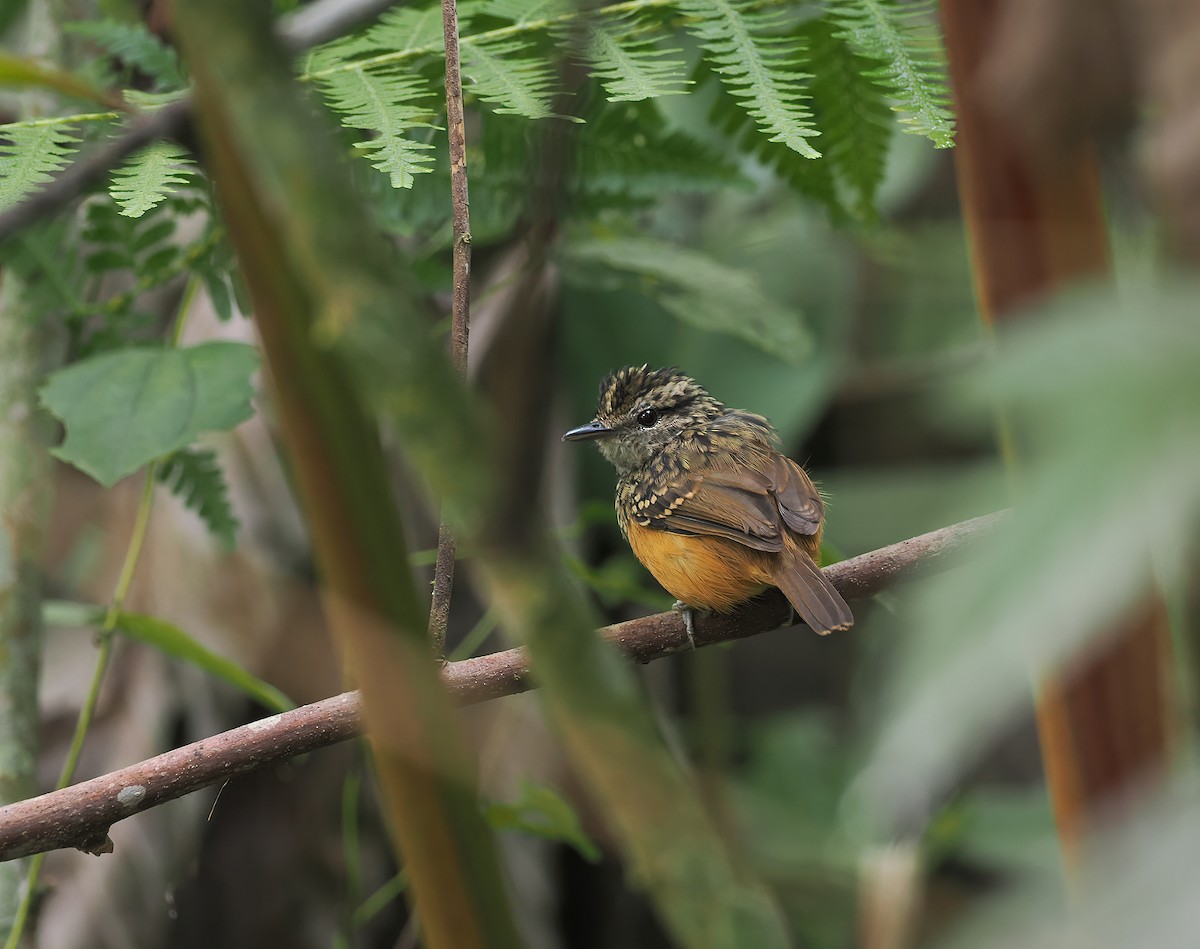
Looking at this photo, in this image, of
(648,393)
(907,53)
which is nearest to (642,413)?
(648,393)

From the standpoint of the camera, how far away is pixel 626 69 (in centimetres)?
226

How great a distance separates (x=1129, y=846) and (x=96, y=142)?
98.4 inches

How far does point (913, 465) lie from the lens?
16.1 ft

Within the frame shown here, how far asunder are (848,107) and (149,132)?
1654mm

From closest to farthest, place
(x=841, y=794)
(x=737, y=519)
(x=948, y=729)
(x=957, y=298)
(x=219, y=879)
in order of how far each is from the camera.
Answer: (x=948, y=729) → (x=737, y=519) → (x=219, y=879) → (x=841, y=794) → (x=957, y=298)

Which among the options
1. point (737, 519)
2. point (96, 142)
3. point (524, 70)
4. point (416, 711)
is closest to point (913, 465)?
point (737, 519)

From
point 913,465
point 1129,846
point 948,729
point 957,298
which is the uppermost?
point 948,729

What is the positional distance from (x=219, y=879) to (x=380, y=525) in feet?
9.50

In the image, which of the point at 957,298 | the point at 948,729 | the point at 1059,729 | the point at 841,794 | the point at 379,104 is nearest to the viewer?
the point at 948,729

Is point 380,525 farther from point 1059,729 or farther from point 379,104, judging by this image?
point 379,104

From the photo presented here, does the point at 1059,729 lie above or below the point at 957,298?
above

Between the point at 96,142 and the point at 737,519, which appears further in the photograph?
the point at 737,519

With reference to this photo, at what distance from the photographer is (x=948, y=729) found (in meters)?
0.51

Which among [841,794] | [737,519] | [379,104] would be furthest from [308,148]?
[841,794]
